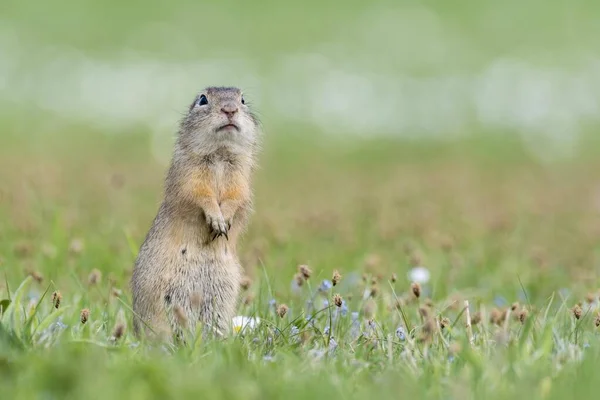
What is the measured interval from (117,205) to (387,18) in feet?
59.8

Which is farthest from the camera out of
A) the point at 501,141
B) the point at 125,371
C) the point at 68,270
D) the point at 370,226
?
the point at 501,141

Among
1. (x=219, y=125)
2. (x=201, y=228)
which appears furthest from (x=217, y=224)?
(x=219, y=125)

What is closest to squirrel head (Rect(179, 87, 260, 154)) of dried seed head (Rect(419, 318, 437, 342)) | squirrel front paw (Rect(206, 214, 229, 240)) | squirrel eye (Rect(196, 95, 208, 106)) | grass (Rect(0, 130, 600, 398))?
squirrel eye (Rect(196, 95, 208, 106))

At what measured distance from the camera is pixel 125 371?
12.5 feet

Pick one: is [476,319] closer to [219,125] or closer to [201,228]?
[201,228]

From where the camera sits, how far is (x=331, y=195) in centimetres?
1192

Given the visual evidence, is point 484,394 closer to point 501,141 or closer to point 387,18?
point 501,141

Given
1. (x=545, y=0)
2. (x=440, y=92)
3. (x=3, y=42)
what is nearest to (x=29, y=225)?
(x=440, y=92)

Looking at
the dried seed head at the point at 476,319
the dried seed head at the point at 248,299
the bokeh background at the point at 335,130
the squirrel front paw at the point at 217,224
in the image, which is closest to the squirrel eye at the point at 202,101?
the bokeh background at the point at 335,130

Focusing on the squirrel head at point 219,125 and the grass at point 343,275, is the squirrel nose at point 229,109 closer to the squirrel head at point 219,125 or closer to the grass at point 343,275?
the squirrel head at point 219,125

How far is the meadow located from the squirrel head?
783mm

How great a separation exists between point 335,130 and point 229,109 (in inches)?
497

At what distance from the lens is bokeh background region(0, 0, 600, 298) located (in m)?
8.19

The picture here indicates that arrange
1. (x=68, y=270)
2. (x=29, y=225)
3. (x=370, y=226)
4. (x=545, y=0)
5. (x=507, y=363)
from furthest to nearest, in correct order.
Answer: (x=545, y=0) < (x=370, y=226) < (x=29, y=225) < (x=68, y=270) < (x=507, y=363)
